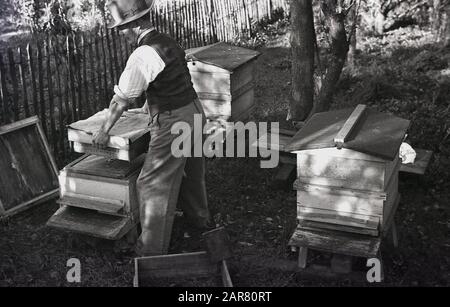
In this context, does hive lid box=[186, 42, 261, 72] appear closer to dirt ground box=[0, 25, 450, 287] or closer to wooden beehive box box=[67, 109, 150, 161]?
dirt ground box=[0, 25, 450, 287]

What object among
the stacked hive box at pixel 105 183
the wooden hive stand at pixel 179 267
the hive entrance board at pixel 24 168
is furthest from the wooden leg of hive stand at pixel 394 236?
the hive entrance board at pixel 24 168

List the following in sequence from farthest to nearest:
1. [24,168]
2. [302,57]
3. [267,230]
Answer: [302,57]
[24,168]
[267,230]

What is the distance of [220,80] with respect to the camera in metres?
7.30

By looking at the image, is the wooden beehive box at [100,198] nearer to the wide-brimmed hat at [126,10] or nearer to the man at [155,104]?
the man at [155,104]

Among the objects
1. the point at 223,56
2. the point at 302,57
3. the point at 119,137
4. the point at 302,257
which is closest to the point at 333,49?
the point at 302,57

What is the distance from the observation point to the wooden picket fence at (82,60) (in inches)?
293

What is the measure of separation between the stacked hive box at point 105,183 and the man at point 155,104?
0.17 meters

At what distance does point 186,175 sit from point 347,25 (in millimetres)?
8247

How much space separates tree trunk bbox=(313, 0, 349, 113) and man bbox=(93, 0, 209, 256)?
8.63 ft

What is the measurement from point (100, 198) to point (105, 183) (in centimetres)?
17

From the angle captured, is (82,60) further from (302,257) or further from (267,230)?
(302,257)

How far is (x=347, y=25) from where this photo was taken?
43.6 ft

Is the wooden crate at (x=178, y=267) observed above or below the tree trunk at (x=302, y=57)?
below
